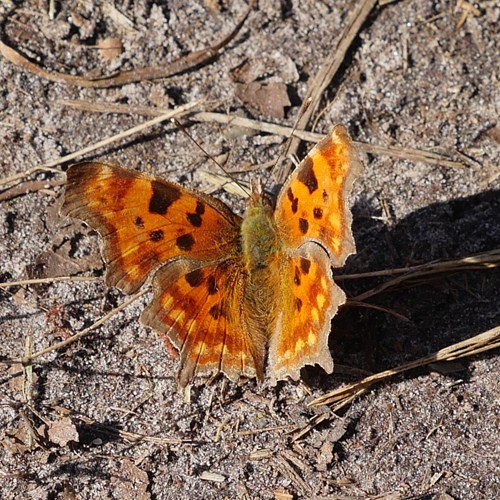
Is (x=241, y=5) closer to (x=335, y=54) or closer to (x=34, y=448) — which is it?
(x=335, y=54)

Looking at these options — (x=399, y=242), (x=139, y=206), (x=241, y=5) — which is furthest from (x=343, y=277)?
(x=241, y=5)

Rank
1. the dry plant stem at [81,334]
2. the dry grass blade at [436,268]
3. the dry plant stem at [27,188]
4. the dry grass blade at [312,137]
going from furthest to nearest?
the dry grass blade at [312,137]
the dry plant stem at [27,188]
the dry grass blade at [436,268]
the dry plant stem at [81,334]

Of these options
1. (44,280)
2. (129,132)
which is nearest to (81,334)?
(44,280)

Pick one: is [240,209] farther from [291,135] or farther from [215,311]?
[215,311]

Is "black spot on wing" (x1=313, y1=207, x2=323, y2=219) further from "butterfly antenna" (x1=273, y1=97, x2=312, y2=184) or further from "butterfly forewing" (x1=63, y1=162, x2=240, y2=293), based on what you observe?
"butterfly antenna" (x1=273, y1=97, x2=312, y2=184)

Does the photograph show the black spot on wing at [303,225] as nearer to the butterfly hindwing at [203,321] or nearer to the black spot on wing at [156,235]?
the butterfly hindwing at [203,321]

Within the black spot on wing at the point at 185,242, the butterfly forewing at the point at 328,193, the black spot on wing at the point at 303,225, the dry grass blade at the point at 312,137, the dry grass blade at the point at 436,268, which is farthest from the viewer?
the dry grass blade at the point at 312,137

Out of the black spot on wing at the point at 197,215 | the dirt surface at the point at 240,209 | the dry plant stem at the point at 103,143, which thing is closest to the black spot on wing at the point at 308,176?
the black spot on wing at the point at 197,215

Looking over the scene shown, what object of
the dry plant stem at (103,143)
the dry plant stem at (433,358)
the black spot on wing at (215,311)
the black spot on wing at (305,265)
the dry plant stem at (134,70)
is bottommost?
the dry plant stem at (433,358)
